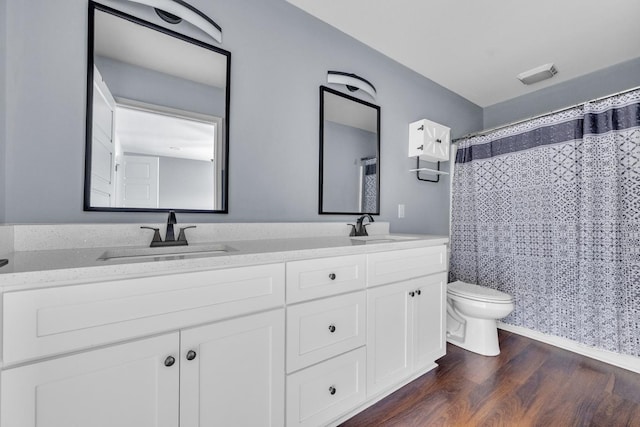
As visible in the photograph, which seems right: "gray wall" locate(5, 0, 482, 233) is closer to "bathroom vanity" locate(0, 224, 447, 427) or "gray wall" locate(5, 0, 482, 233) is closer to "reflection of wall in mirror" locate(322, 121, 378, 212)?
"reflection of wall in mirror" locate(322, 121, 378, 212)

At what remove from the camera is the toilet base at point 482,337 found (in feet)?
6.50

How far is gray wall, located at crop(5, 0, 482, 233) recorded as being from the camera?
41.6 inches

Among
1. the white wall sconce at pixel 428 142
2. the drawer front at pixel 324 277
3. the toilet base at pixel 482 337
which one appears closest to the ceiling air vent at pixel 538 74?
the white wall sconce at pixel 428 142

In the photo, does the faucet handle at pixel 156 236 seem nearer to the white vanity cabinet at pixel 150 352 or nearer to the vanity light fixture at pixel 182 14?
the white vanity cabinet at pixel 150 352

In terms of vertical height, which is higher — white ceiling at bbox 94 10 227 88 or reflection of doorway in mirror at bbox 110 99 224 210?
white ceiling at bbox 94 10 227 88

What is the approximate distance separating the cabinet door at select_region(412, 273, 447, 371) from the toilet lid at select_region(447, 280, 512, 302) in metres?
0.41

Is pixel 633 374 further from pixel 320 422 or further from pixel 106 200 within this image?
pixel 106 200

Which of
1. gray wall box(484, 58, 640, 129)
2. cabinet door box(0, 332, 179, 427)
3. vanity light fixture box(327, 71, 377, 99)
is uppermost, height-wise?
gray wall box(484, 58, 640, 129)

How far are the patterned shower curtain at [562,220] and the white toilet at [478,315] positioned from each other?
46 cm

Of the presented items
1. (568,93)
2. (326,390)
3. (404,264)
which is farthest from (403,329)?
(568,93)

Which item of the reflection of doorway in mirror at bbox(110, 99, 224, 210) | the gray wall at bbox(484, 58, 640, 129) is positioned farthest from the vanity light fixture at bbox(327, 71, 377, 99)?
the gray wall at bbox(484, 58, 640, 129)

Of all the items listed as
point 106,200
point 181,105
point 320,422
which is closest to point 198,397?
point 320,422

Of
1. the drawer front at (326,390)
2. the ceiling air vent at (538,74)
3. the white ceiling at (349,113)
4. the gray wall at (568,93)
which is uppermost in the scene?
the ceiling air vent at (538,74)

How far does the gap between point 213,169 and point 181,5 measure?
2.59ft
